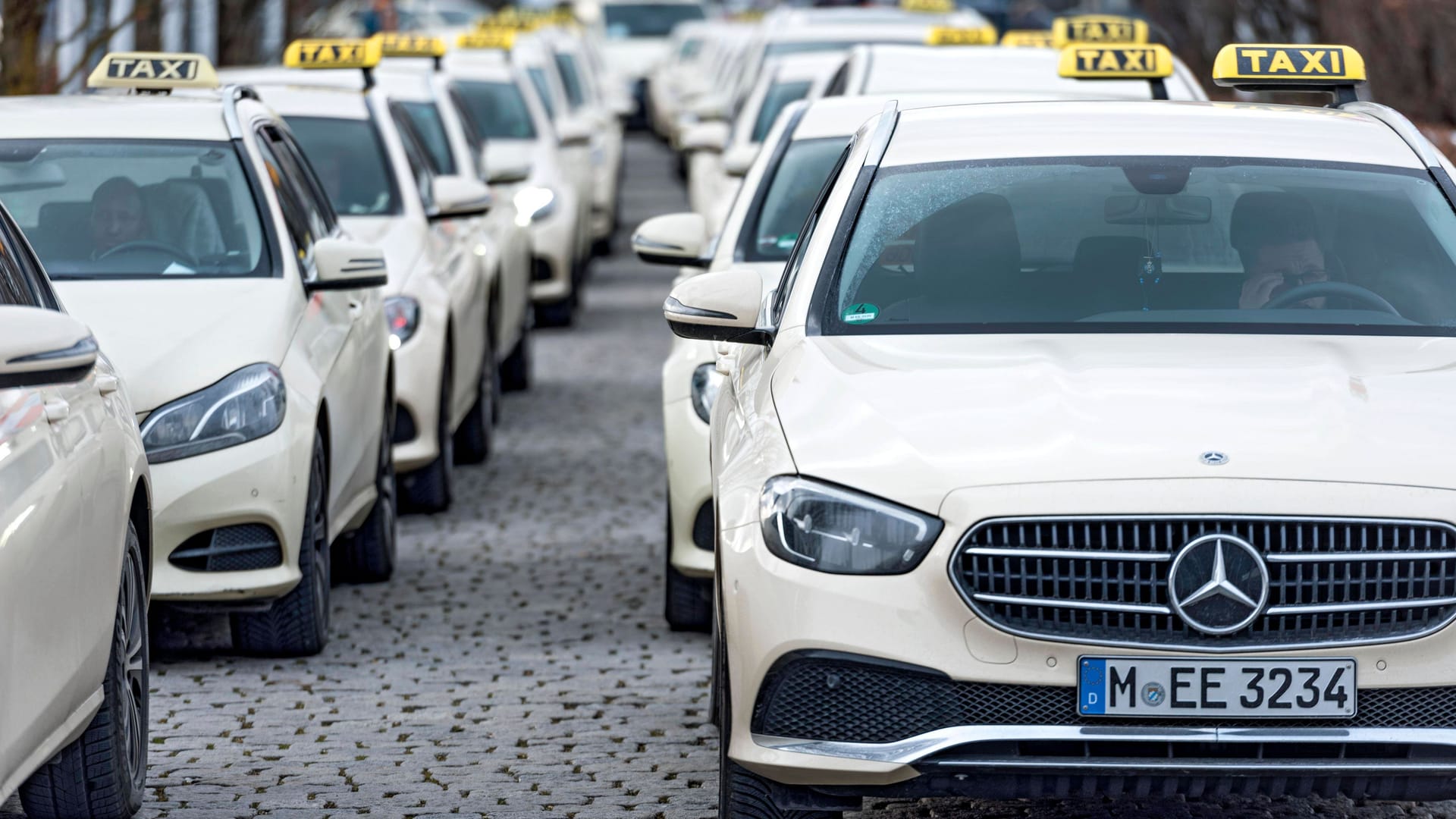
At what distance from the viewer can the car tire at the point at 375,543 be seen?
351 inches

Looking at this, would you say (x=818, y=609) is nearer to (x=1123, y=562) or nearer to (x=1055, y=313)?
(x=1123, y=562)

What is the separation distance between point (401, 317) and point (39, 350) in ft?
19.1

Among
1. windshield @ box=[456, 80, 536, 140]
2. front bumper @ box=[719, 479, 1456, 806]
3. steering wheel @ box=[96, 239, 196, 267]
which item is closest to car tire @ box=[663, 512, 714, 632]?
steering wheel @ box=[96, 239, 196, 267]

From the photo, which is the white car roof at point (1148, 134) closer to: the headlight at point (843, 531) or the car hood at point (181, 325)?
the headlight at point (843, 531)

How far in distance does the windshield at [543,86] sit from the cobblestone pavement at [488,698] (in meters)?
11.4

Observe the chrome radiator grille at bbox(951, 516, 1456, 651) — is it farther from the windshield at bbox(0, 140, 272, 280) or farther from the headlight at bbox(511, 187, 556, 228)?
the headlight at bbox(511, 187, 556, 228)

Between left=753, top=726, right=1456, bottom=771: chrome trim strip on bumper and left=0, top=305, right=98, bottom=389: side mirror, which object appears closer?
left=0, top=305, right=98, bottom=389: side mirror

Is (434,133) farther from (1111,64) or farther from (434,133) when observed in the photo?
(1111,64)

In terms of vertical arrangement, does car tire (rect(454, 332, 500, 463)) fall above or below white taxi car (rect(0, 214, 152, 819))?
below

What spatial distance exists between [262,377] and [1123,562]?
11.2 ft

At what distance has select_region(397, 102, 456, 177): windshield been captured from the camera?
525 inches

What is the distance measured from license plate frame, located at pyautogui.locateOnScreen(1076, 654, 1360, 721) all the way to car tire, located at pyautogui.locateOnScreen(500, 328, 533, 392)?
408 inches

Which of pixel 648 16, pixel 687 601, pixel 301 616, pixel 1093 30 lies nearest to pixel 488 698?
pixel 301 616

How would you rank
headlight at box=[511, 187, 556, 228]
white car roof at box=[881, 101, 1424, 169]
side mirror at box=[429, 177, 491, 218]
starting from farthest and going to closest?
headlight at box=[511, 187, 556, 228], side mirror at box=[429, 177, 491, 218], white car roof at box=[881, 101, 1424, 169]
